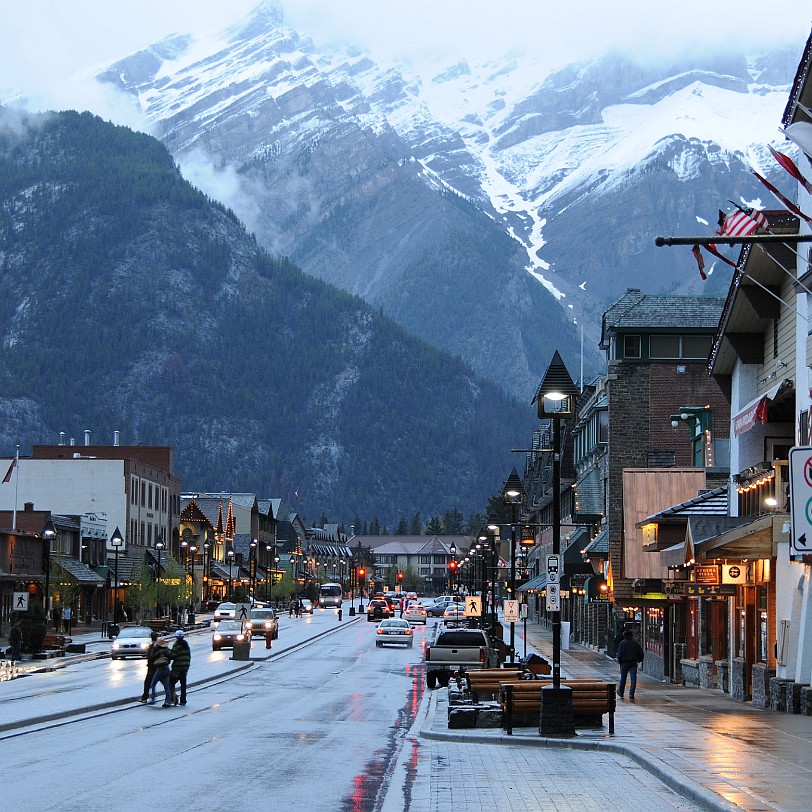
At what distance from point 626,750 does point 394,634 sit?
175ft

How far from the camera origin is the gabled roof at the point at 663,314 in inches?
2464

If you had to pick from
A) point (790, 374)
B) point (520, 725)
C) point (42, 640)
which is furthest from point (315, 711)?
point (42, 640)

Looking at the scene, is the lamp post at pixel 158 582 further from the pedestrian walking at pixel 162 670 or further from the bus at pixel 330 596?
the bus at pixel 330 596

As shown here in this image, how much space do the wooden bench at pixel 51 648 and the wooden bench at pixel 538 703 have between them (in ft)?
121

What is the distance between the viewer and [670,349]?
63.1 meters

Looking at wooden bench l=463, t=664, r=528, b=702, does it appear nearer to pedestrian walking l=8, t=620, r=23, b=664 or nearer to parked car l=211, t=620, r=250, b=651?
pedestrian walking l=8, t=620, r=23, b=664

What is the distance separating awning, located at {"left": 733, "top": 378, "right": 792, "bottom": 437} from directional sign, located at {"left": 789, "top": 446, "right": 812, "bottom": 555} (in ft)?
63.1

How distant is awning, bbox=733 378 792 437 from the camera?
34.1m

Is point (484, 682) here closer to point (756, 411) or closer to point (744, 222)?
point (756, 411)

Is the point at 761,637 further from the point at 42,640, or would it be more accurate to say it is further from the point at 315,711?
the point at 42,640

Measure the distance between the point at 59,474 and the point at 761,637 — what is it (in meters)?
88.3


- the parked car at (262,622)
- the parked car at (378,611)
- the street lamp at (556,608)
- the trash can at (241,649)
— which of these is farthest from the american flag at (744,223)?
the parked car at (378,611)

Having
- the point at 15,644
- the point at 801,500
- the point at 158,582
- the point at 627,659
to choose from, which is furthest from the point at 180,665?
the point at 158,582

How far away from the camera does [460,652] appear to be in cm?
4925
